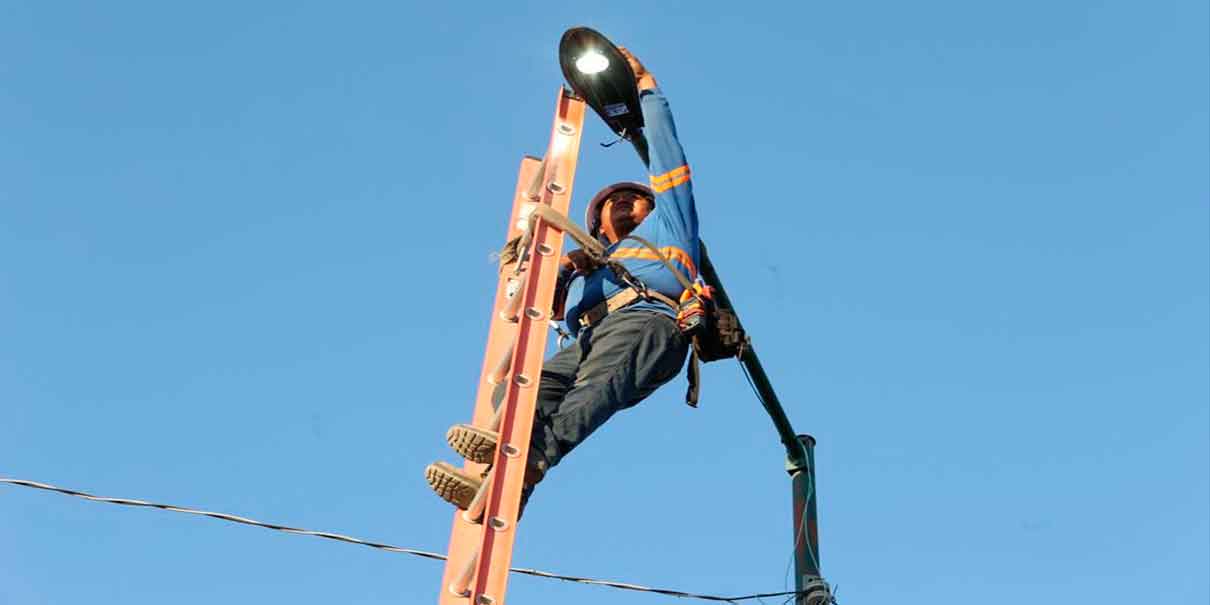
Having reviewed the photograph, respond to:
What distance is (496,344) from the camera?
671cm

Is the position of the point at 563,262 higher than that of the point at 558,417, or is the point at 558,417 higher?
the point at 563,262

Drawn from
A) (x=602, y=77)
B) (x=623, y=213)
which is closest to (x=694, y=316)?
(x=602, y=77)

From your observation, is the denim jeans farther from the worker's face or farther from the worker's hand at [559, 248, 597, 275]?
the worker's face

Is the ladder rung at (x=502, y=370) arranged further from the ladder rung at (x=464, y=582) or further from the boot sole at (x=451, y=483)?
the ladder rung at (x=464, y=582)

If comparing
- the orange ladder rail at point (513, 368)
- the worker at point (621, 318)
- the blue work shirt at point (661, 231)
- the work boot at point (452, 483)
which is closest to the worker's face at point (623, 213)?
the worker at point (621, 318)

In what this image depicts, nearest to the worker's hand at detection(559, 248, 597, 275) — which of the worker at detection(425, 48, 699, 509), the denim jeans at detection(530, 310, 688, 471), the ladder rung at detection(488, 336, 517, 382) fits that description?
the worker at detection(425, 48, 699, 509)

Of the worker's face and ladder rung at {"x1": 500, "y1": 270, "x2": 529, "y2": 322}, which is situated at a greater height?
the worker's face

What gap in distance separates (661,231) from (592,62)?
99cm

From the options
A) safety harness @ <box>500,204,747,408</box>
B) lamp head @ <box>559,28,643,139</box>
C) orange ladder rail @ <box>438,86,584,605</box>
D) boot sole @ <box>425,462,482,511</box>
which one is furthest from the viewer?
safety harness @ <box>500,204,747,408</box>

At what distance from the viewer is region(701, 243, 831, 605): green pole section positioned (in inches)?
318

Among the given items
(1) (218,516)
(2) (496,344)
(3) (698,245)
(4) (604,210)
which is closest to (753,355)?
(3) (698,245)

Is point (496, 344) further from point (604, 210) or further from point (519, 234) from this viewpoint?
point (604, 210)

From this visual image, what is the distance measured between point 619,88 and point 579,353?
1.25m

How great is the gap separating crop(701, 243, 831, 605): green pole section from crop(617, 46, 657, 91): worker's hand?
32.7 inches
